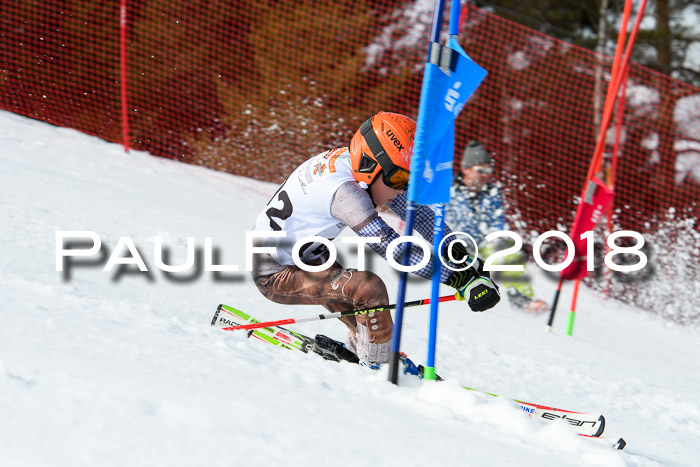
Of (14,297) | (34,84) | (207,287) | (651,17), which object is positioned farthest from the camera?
(651,17)

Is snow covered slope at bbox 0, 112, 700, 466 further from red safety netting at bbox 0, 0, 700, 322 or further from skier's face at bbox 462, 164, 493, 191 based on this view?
red safety netting at bbox 0, 0, 700, 322

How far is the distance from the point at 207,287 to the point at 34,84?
6275 mm

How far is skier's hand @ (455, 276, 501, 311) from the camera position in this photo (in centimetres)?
274

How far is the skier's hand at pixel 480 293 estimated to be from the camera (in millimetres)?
2736

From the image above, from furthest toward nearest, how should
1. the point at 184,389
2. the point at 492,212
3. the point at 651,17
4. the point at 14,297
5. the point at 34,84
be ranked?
the point at 651,17
the point at 34,84
the point at 492,212
the point at 14,297
the point at 184,389

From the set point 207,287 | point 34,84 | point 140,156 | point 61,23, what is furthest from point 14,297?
point 61,23

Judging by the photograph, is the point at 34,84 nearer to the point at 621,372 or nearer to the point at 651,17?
the point at 621,372

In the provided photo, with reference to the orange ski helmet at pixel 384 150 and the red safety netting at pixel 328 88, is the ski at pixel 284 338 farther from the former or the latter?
the red safety netting at pixel 328 88

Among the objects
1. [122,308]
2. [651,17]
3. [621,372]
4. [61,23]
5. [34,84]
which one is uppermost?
[651,17]

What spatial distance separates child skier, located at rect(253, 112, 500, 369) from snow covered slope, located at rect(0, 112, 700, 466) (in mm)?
387

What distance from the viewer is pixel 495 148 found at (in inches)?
473

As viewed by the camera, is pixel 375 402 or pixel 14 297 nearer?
pixel 375 402

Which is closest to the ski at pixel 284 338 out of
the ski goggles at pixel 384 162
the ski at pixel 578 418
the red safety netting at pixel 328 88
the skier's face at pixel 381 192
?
the ski at pixel 578 418

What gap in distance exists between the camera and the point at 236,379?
229 centimetres
